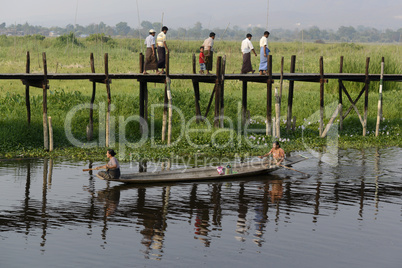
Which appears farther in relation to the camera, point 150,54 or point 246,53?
point 246,53

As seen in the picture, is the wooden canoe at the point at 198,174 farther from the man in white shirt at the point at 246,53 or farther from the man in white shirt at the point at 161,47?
the man in white shirt at the point at 246,53

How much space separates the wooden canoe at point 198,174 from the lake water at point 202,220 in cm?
21

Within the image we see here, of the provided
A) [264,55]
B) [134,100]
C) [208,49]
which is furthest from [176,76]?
[134,100]

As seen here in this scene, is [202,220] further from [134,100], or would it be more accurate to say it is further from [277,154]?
[134,100]

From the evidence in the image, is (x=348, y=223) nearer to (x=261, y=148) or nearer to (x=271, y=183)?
(x=271, y=183)

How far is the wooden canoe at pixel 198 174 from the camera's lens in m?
16.8

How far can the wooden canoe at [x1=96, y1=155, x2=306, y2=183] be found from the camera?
1685 centimetres

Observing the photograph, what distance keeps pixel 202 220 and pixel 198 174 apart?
407cm

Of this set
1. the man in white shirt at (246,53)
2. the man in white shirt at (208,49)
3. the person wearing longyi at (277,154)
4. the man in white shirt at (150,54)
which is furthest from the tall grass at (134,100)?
the person wearing longyi at (277,154)

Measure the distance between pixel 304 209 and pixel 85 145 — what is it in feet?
33.1

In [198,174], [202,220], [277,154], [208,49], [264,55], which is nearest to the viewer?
[202,220]

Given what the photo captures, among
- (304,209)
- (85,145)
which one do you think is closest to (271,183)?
(304,209)

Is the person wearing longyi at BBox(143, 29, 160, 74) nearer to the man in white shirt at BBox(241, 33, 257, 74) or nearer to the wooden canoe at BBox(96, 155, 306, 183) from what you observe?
the man in white shirt at BBox(241, 33, 257, 74)

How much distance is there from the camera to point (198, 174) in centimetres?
1770
